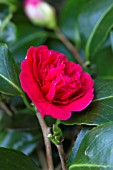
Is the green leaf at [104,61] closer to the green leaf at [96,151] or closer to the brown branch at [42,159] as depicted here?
the brown branch at [42,159]

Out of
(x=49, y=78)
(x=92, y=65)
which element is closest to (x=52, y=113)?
(x=49, y=78)

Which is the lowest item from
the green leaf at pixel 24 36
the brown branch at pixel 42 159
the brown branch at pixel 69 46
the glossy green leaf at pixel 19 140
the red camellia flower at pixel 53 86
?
the brown branch at pixel 42 159

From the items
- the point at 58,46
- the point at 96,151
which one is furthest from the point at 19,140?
the point at 96,151

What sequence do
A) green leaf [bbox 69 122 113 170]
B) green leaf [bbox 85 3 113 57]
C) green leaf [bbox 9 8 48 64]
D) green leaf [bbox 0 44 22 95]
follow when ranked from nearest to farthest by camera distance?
green leaf [bbox 69 122 113 170]
green leaf [bbox 0 44 22 95]
green leaf [bbox 85 3 113 57]
green leaf [bbox 9 8 48 64]

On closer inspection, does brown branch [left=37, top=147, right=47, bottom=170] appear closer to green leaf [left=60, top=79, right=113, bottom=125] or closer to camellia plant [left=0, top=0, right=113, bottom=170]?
camellia plant [left=0, top=0, right=113, bottom=170]

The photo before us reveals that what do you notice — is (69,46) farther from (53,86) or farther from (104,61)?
(53,86)

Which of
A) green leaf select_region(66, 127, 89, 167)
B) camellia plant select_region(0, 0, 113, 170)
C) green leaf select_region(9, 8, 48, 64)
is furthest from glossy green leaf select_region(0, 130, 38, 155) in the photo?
green leaf select_region(66, 127, 89, 167)

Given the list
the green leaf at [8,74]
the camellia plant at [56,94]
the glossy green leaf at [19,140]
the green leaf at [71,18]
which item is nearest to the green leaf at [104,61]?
the camellia plant at [56,94]
